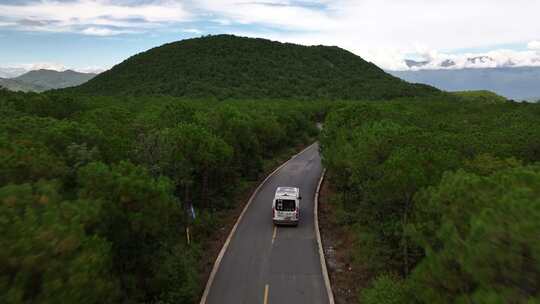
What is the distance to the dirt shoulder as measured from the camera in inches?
733

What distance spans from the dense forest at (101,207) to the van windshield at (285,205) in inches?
172

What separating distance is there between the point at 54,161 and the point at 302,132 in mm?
58825

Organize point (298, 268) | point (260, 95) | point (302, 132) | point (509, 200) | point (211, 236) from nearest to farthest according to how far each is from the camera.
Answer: point (509, 200) < point (298, 268) < point (211, 236) < point (302, 132) < point (260, 95)

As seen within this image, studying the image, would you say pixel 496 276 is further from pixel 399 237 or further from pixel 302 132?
pixel 302 132

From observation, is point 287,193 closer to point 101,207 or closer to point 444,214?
point 101,207

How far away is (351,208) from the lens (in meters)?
30.3

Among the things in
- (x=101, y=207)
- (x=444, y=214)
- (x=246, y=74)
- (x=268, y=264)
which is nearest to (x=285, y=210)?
(x=268, y=264)

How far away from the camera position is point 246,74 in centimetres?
14338

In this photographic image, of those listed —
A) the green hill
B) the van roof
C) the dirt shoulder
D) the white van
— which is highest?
the green hill

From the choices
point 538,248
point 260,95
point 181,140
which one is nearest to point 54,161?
point 181,140

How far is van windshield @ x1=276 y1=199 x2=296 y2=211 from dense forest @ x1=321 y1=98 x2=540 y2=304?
11.9 feet

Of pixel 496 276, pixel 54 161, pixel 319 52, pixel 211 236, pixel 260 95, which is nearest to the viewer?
pixel 496 276

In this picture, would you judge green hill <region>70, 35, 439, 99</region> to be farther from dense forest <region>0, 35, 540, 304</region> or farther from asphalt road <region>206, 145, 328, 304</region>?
asphalt road <region>206, 145, 328, 304</region>

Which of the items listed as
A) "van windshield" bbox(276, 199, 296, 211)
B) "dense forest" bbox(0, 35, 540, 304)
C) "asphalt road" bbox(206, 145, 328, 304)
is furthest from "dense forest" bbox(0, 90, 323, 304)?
"van windshield" bbox(276, 199, 296, 211)
